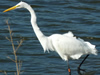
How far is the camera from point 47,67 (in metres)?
7.88

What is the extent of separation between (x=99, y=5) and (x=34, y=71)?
6.48 m

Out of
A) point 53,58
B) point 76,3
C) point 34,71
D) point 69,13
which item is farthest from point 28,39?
point 76,3

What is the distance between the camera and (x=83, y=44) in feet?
24.6

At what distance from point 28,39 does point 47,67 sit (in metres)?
2.08

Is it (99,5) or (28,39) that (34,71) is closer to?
(28,39)

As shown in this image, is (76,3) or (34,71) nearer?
(34,71)

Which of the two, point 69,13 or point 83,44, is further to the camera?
point 69,13

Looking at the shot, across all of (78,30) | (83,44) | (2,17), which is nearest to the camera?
(83,44)

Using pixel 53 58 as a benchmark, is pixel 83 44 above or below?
above

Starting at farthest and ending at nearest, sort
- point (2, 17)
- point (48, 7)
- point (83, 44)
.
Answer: point (48, 7) → point (2, 17) → point (83, 44)

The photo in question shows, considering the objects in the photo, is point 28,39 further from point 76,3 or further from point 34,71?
point 76,3

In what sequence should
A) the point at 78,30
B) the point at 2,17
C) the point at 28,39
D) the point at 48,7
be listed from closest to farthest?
the point at 28,39
the point at 78,30
the point at 2,17
the point at 48,7

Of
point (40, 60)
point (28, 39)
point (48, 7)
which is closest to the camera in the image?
point (40, 60)

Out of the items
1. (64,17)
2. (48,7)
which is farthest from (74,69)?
(48,7)
